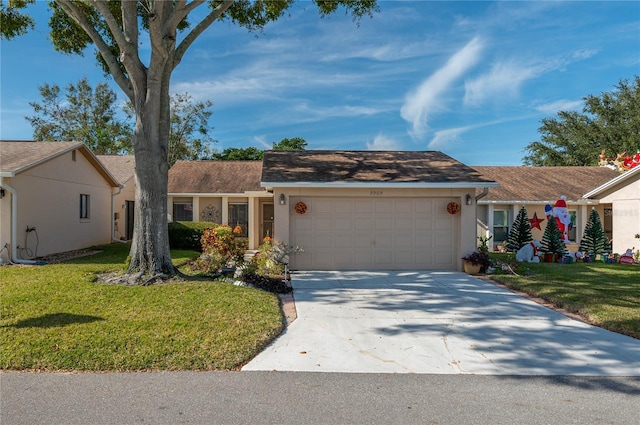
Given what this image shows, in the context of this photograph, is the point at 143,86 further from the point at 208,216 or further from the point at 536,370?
the point at 208,216

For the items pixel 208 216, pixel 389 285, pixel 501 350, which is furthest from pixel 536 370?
pixel 208 216

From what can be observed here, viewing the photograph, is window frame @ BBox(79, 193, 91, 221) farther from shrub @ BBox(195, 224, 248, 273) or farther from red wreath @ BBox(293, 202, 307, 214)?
red wreath @ BBox(293, 202, 307, 214)

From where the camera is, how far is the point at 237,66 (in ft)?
56.6

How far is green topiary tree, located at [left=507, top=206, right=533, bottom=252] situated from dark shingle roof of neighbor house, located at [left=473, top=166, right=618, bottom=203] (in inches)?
70.3

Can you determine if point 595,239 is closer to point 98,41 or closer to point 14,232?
point 98,41

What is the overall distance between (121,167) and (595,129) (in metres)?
32.7

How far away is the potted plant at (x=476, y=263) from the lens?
444 inches

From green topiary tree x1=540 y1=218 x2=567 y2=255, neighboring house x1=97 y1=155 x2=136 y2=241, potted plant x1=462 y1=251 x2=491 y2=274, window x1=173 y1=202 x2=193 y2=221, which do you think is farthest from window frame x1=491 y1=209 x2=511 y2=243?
neighboring house x1=97 y1=155 x2=136 y2=241

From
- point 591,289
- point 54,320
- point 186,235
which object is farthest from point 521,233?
point 54,320

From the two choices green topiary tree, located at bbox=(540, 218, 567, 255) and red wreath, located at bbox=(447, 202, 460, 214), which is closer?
red wreath, located at bbox=(447, 202, 460, 214)

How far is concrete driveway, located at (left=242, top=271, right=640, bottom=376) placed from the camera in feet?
15.7

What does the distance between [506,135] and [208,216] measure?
668 inches

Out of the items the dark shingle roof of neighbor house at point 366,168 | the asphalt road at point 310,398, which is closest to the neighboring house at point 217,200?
the dark shingle roof of neighbor house at point 366,168

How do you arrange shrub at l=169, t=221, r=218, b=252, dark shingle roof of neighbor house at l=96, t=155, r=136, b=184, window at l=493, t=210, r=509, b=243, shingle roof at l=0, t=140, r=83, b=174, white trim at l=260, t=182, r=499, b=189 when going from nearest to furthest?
white trim at l=260, t=182, r=499, b=189, shingle roof at l=0, t=140, r=83, b=174, shrub at l=169, t=221, r=218, b=252, window at l=493, t=210, r=509, b=243, dark shingle roof of neighbor house at l=96, t=155, r=136, b=184
